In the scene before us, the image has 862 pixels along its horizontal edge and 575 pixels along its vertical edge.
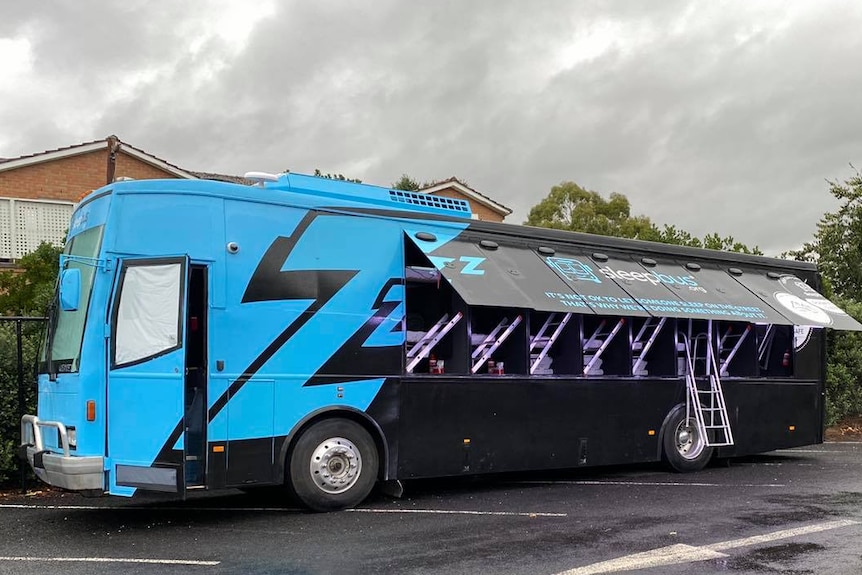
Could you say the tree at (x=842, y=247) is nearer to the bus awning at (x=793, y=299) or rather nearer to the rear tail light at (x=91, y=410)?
the bus awning at (x=793, y=299)

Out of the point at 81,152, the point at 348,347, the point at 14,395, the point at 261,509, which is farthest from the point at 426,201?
the point at 81,152

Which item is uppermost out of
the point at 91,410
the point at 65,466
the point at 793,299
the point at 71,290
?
the point at 793,299

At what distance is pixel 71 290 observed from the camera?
783 centimetres

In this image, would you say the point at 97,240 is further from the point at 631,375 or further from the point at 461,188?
the point at 461,188

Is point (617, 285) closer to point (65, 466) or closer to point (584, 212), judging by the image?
point (65, 466)

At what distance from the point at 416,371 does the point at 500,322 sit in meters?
1.41

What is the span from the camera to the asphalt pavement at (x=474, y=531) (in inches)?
257

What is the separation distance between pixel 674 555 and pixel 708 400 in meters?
5.55

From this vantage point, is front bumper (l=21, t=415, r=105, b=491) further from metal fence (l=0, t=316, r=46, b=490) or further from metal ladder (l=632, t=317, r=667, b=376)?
metal ladder (l=632, t=317, r=667, b=376)

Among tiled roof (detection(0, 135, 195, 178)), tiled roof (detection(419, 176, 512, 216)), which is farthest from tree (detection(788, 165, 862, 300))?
tiled roof (detection(0, 135, 195, 178))

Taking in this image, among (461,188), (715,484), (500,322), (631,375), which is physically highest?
(461,188)

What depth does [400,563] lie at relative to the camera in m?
6.52

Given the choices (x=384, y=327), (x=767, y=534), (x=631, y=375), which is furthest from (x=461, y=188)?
(x=767, y=534)

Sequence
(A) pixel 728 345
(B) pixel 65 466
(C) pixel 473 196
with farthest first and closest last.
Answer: (C) pixel 473 196, (A) pixel 728 345, (B) pixel 65 466
